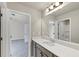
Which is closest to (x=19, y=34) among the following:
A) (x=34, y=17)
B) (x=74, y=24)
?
(x=34, y=17)

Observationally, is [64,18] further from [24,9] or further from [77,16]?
[24,9]

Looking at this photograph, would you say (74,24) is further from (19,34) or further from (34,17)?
(19,34)

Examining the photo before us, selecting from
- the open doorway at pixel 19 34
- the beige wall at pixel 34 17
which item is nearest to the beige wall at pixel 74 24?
the beige wall at pixel 34 17

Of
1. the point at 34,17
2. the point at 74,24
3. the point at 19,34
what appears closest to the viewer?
the point at 74,24

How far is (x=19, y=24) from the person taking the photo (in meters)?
4.69

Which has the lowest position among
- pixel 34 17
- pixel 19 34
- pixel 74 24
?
pixel 19 34

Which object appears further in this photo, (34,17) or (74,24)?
(34,17)

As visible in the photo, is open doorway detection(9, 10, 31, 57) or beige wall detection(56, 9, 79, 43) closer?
beige wall detection(56, 9, 79, 43)

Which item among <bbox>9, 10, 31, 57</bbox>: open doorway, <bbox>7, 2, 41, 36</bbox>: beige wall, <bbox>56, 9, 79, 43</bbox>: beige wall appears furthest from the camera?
<bbox>9, 10, 31, 57</bbox>: open doorway

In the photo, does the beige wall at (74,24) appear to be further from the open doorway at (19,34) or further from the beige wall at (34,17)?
the open doorway at (19,34)

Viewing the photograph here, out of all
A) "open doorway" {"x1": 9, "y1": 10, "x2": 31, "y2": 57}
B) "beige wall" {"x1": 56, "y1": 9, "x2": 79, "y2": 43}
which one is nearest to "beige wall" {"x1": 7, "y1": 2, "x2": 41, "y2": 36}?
"open doorway" {"x1": 9, "y1": 10, "x2": 31, "y2": 57}

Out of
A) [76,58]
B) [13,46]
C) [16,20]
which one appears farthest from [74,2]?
[13,46]

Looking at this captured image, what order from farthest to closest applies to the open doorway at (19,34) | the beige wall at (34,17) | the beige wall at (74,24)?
the open doorway at (19,34) → the beige wall at (34,17) → the beige wall at (74,24)

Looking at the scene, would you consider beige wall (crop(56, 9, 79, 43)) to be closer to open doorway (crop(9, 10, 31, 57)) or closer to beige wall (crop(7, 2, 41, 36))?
beige wall (crop(7, 2, 41, 36))
